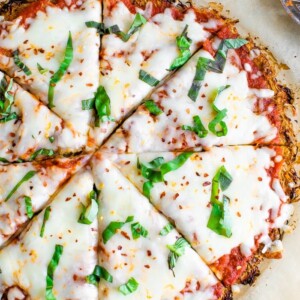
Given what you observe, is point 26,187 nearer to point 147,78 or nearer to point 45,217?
point 45,217

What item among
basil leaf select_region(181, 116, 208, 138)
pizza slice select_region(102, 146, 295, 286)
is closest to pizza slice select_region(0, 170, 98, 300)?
pizza slice select_region(102, 146, 295, 286)

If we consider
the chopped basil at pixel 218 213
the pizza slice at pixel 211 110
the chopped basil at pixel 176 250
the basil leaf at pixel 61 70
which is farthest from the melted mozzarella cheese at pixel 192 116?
the chopped basil at pixel 176 250

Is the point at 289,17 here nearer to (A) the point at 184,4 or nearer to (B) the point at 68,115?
(A) the point at 184,4

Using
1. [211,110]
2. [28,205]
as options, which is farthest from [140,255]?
[211,110]

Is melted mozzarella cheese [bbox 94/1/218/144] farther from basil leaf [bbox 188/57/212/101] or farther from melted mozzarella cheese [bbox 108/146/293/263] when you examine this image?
melted mozzarella cheese [bbox 108/146/293/263]

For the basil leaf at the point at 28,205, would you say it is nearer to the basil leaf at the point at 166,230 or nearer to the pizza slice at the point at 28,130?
the pizza slice at the point at 28,130

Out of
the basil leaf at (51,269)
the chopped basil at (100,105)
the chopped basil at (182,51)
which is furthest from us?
the chopped basil at (182,51)
